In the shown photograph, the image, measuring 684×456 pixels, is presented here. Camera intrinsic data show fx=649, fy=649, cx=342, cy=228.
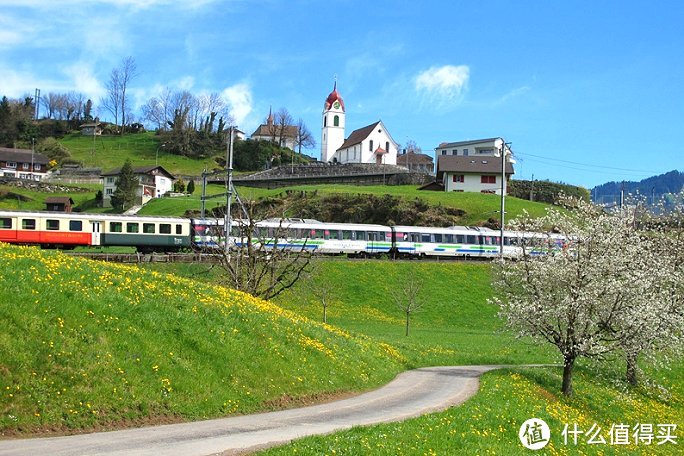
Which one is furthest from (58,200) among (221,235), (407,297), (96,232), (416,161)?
(416,161)

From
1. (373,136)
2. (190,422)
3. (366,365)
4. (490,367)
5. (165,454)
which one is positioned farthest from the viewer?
(373,136)

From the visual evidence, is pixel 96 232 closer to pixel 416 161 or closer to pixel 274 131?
pixel 274 131

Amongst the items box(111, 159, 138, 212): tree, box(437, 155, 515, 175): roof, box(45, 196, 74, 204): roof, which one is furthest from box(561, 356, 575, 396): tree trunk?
box(111, 159, 138, 212): tree

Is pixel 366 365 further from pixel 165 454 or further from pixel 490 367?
pixel 165 454

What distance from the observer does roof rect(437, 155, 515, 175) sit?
89.4 meters

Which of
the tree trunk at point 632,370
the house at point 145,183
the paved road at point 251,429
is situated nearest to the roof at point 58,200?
the house at point 145,183

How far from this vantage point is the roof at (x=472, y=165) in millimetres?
89394

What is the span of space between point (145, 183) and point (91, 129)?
185 feet

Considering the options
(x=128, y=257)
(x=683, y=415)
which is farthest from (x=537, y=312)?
(x=128, y=257)

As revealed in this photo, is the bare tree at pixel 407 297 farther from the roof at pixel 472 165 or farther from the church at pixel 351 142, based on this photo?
the church at pixel 351 142

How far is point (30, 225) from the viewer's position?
4494 cm

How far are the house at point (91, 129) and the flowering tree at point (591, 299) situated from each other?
130337 mm

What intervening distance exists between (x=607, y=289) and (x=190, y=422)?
1509 cm

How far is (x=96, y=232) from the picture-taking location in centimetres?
4781
